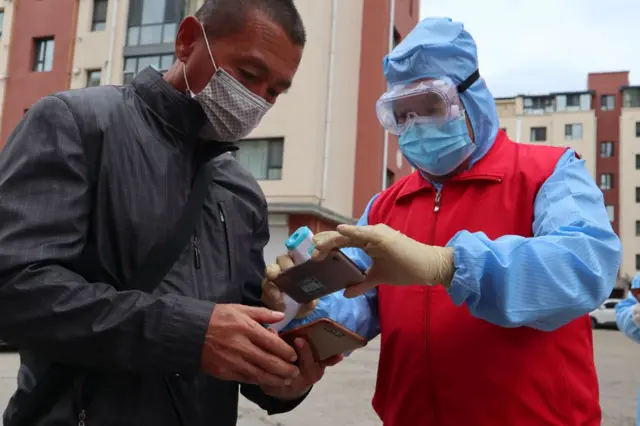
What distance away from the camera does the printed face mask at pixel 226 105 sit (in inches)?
74.9

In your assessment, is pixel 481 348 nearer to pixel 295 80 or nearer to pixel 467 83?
pixel 467 83

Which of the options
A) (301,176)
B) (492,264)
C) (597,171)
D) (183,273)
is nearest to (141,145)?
(183,273)

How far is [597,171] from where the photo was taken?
4431 centimetres

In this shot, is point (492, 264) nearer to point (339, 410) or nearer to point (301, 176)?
point (339, 410)

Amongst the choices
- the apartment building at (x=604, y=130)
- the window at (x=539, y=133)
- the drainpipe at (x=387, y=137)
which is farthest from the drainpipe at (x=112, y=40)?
the window at (x=539, y=133)

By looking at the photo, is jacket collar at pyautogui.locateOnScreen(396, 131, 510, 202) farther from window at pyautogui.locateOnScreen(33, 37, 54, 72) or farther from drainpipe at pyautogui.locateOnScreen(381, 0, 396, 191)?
window at pyautogui.locateOnScreen(33, 37, 54, 72)

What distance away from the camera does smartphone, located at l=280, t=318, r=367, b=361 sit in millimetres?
1729

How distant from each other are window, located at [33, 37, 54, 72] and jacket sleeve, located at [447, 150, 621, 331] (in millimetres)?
21740

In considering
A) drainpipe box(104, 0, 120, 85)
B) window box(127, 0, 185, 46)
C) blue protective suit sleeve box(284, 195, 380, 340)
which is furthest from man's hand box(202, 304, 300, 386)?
drainpipe box(104, 0, 120, 85)

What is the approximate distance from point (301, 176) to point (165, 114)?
1583 cm

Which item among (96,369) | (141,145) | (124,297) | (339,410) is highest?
(141,145)

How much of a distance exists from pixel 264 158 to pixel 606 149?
114ft

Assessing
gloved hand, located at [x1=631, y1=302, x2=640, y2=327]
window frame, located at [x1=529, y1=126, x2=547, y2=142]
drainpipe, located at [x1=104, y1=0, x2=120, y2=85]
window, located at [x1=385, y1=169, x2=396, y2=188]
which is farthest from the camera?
window frame, located at [x1=529, y1=126, x2=547, y2=142]

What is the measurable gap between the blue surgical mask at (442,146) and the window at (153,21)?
726 inches
